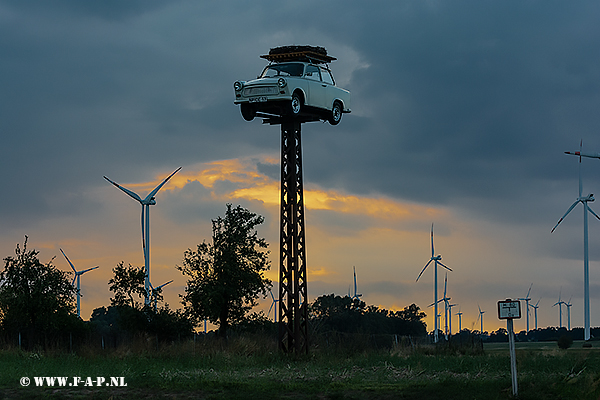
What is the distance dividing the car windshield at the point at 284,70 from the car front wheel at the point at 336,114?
9.67 feet

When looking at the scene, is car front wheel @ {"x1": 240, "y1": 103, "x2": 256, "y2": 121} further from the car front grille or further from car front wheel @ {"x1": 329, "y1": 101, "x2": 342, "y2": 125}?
car front wheel @ {"x1": 329, "y1": 101, "x2": 342, "y2": 125}

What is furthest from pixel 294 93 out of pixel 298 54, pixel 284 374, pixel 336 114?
pixel 284 374

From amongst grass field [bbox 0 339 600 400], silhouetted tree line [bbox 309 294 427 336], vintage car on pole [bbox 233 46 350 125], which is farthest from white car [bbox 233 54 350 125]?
silhouetted tree line [bbox 309 294 427 336]

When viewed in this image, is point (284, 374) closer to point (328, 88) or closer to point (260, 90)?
point (260, 90)

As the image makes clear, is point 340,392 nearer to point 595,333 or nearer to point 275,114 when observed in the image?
point 275,114

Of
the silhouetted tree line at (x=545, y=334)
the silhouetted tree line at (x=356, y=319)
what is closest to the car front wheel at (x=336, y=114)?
the silhouetted tree line at (x=356, y=319)

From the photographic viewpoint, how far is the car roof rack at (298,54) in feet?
133

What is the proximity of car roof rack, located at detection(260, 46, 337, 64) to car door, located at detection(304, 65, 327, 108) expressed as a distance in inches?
27.8

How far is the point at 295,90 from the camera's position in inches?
1510

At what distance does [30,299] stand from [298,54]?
823 inches

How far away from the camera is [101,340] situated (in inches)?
1821

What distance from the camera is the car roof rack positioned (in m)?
40.4

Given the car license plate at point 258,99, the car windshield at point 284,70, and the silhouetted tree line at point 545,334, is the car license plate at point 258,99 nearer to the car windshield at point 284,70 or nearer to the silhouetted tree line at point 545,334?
the car windshield at point 284,70

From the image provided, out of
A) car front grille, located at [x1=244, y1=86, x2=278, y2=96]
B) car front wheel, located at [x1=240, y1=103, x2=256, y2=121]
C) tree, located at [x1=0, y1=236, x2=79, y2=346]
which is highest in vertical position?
car front grille, located at [x1=244, y1=86, x2=278, y2=96]
